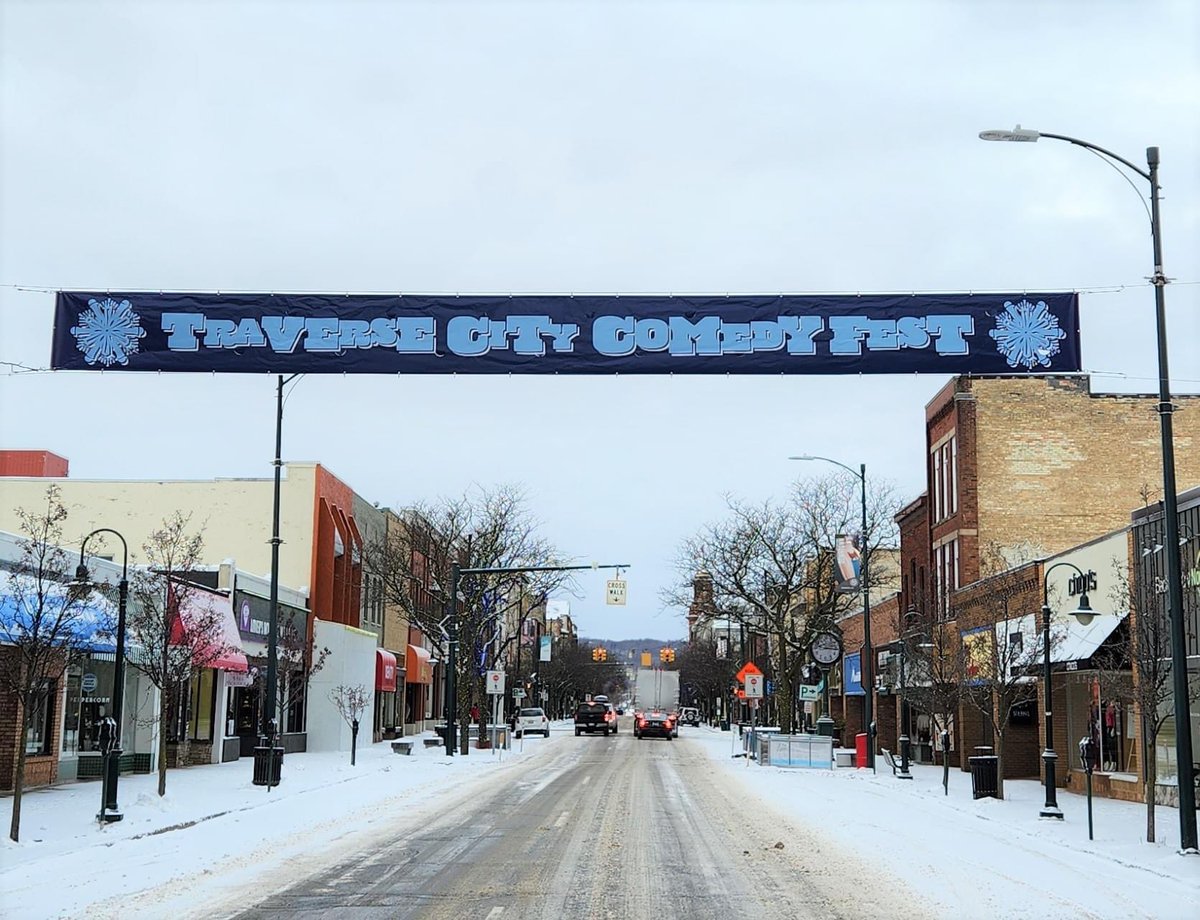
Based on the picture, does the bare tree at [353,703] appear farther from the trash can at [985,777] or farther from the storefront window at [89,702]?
the trash can at [985,777]

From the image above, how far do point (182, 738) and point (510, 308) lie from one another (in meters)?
21.9

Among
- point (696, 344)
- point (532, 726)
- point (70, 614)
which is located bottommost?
point (532, 726)

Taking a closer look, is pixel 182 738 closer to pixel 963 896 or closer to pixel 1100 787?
pixel 1100 787

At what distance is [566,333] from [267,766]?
48.4 feet

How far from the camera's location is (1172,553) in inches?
677

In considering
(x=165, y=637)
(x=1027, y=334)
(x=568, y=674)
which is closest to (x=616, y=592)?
(x=165, y=637)

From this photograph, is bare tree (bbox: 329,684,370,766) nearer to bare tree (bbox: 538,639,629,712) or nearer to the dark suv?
the dark suv

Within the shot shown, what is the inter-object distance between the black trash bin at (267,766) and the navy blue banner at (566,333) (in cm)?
1253

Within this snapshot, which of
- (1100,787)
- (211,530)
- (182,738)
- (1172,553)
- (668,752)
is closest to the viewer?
(1172,553)

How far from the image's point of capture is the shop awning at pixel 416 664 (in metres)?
69.0

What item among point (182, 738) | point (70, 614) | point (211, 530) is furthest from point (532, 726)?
point (70, 614)

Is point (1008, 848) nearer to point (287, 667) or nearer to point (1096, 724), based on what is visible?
point (1096, 724)

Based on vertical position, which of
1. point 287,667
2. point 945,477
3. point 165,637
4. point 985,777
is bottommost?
point 985,777

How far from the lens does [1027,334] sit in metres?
18.0
